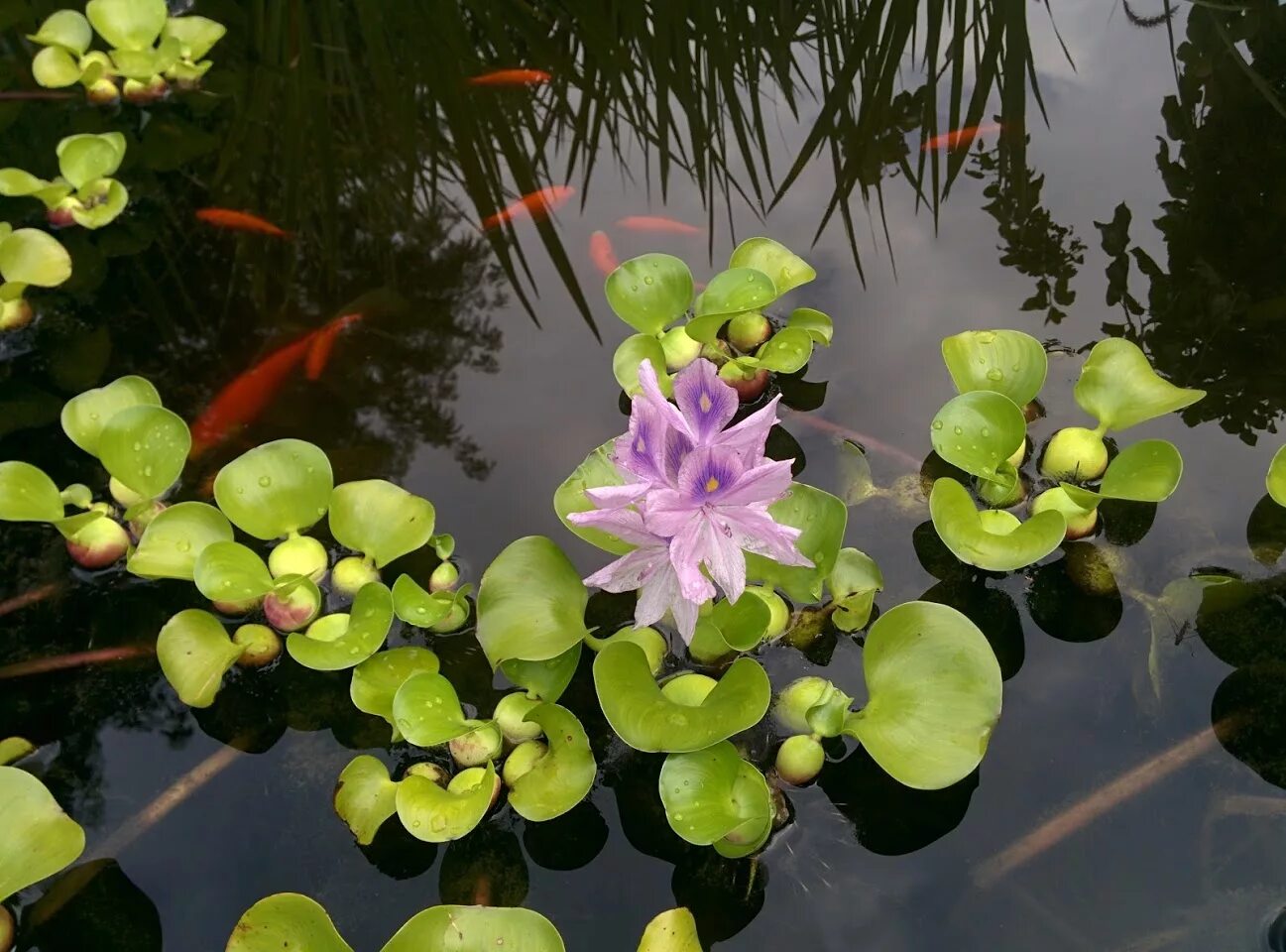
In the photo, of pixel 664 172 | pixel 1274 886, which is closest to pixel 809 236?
pixel 664 172

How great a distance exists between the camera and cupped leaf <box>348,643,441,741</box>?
1.65 meters

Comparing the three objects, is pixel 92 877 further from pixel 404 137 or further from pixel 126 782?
pixel 404 137

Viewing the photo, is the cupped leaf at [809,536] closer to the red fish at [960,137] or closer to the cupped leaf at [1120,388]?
the cupped leaf at [1120,388]

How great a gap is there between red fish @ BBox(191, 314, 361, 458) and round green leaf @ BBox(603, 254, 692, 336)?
803 millimetres

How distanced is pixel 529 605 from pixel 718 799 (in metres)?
0.45

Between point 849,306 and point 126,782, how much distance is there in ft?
6.16

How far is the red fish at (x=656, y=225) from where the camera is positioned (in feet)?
8.68

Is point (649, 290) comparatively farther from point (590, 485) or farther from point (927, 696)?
point (927, 696)

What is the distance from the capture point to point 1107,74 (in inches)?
114

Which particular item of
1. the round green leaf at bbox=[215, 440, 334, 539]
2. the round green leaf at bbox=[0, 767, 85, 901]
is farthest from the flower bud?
the round green leaf at bbox=[0, 767, 85, 901]

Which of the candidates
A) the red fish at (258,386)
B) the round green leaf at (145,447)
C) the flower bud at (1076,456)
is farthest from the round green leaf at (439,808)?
the flower bud at (1076,456)

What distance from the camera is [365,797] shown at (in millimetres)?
1551

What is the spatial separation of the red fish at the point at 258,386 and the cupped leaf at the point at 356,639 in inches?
30.5

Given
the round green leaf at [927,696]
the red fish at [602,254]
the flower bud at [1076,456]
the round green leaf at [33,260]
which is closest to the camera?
the round green leaf at [927,696]
